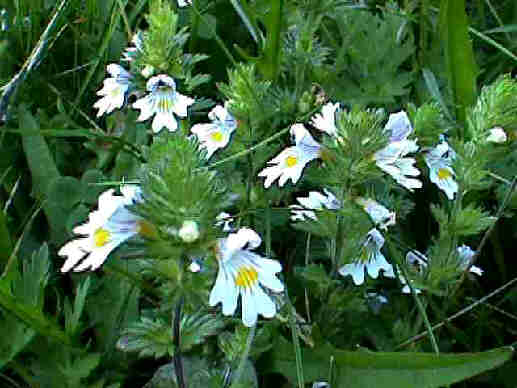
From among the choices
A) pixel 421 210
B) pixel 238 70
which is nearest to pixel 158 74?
pixel 238 70

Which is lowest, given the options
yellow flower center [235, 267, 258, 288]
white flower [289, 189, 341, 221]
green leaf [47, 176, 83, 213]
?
green leaf [47, 176, 83, 213]

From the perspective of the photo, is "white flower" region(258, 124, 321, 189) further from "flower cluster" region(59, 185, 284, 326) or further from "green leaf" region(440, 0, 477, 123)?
"green leaf" region(440, 0, 477, 123)

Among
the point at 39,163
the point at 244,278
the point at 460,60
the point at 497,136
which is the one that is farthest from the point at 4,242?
the point at 460,60

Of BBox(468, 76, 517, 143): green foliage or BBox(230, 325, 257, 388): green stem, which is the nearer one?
BBox(230, 325, 257, 388): green stem

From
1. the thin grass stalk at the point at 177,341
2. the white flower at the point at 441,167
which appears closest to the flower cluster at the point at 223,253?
the thin grass stalk at the point at 177,341

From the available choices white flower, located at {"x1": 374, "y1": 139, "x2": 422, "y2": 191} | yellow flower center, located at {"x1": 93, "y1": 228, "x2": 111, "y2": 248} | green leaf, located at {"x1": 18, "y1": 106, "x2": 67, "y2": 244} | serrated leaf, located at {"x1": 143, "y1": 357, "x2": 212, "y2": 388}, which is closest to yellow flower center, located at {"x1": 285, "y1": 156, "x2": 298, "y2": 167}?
white flower, located at {"x1": 374, "y1": 139, "x2": 422, "y2": 191}

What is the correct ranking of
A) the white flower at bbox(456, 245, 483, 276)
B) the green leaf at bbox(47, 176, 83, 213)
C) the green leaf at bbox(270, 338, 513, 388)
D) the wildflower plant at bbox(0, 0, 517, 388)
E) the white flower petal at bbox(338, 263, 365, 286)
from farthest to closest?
the green leaf at bbox(47, 176, 83, 213)
the white flower at bbox(456, 245, 483, 276)
the white flower petal at bbox(338, 263, 365, 286)
the green leaf at bbox(270, 338, 513, 388)
the wildflower plant at bbox(0, 0, 517, 388)

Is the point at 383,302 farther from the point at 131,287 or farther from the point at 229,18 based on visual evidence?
the point at 229,18

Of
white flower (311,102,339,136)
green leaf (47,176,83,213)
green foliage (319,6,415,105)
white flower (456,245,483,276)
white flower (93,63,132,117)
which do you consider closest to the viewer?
white flower (311,102,339,136)
